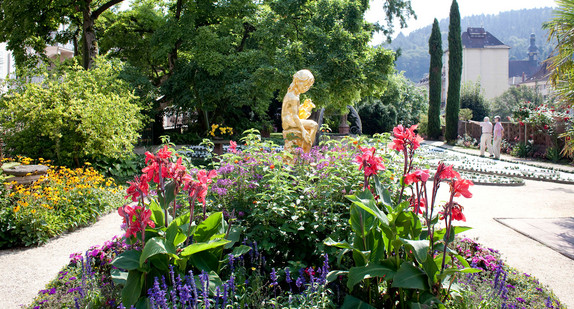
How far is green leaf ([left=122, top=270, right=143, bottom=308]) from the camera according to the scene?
2559 millimetres

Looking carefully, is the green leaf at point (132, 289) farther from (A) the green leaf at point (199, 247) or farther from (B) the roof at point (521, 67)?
(B) the roof at point (521, 67)

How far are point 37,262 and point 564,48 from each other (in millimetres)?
8814

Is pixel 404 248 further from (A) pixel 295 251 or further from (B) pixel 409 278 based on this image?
(A) pixel 295 251

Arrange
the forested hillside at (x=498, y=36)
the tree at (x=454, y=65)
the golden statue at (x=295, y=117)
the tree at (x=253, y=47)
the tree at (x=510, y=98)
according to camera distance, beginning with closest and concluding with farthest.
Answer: the golden statue at (x=295, y=117) → the tree at (x=253, y=47) → the tree at (x=454, y=65) → the tree at (x=510, y=98) → the forested hillside at (x=498, y=36)

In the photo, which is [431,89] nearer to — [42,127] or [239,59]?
[239,59]

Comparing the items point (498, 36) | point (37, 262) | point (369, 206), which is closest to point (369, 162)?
point (369, 206)

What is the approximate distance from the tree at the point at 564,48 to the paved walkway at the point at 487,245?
211 cm

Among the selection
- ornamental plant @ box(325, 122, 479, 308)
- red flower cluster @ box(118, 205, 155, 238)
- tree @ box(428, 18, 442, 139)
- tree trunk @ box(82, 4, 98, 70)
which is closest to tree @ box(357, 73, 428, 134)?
tree @ box(428, 18, 442, 139)

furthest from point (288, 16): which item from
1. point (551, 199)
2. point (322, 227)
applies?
point (322, 227)

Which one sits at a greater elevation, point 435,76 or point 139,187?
point 435,76

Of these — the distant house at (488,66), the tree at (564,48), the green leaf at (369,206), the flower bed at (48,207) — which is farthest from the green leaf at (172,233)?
the distant house at (488,66)

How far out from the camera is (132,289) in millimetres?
2602

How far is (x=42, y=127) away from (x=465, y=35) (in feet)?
228

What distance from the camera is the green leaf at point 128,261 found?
8.26 ft
